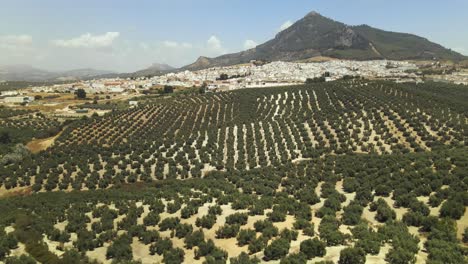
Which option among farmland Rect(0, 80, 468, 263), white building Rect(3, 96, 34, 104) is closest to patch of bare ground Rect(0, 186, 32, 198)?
farmland Rect(0, 80, 468, 263)

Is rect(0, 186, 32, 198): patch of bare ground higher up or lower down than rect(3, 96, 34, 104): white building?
lower down

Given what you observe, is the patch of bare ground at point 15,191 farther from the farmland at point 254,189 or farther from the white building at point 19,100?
the white building at point 19,100

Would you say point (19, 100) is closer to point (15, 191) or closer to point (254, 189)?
point (15, 191)

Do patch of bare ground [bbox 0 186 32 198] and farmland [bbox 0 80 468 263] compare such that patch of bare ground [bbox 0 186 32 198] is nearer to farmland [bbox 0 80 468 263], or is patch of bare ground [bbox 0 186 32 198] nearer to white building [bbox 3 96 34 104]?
farmland [bbox 0 80 468 263]

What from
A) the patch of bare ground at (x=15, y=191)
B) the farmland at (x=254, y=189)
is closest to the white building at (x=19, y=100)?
the farmland at (x=254, y=189)

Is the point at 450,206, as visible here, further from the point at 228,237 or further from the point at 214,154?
the point at 214,154

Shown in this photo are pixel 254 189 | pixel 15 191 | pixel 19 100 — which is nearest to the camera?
pixel 254 189

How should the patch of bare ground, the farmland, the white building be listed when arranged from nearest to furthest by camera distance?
the farmland < the patch of bare ground < the white building

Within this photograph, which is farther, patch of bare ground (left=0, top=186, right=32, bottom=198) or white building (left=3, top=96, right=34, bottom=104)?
white building (left=3, top=96, right=34, bottom=104)

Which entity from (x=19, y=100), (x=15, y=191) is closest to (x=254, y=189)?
(x=15, y=191)
